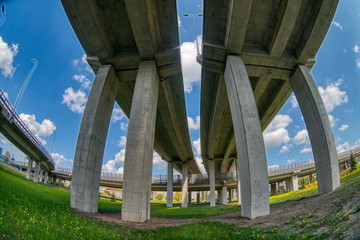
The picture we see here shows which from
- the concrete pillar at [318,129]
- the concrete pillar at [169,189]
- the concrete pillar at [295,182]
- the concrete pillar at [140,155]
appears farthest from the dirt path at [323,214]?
the concrete pillar at [295,182]

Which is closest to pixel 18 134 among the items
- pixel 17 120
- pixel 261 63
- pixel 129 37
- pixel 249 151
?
pixel 17 120

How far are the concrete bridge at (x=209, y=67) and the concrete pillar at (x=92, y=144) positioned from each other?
0.26 ft

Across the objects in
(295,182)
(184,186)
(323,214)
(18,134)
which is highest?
(18,134)

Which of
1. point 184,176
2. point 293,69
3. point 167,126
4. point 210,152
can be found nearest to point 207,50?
point 293,69

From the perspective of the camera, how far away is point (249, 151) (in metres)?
14.1

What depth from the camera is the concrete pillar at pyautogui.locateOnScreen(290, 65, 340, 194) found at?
→ 51.9 ft

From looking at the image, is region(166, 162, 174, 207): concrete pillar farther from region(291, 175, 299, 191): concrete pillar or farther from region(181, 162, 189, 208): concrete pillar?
region(291, 175, 299, 191): concrete pillar

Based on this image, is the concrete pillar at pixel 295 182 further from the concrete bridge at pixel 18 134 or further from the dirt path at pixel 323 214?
the concrete bridge at pixel 18 134

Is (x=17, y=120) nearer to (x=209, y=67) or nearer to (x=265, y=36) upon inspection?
(x=209, y=67)

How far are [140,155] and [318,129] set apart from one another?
14340 millimetres

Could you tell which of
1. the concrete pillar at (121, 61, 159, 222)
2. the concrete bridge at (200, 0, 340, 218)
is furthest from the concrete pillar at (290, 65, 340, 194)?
the concrete pillar at (121, 61, 159, 222)

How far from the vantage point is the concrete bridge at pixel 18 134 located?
2611 centimetres

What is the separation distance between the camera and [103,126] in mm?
18391

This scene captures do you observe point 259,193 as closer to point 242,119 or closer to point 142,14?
point 242,119
